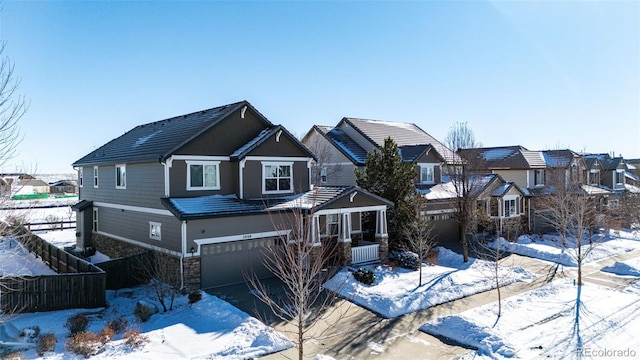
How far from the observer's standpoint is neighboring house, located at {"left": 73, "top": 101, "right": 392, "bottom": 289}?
1702 cm

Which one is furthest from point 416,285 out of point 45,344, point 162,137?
point 162,137

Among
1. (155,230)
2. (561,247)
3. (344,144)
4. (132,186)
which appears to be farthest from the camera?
(344,144)

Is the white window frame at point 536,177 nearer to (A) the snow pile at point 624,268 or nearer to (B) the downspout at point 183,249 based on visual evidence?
(A) the snow pile at point 624,268

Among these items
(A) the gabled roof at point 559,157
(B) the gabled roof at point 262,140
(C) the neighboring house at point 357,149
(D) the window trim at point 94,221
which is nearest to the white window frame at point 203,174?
(B) the gabled roof at point 262,140

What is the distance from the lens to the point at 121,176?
2250cm

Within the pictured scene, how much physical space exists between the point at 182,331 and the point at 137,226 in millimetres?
10100

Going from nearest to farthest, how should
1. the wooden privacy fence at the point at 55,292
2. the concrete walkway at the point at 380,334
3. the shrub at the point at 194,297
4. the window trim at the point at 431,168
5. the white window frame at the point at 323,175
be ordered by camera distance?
the concrete walkway at the point at 380,334 → the wooden privacy fence at the point at 55,292 → the shrub at the point at 194,297 → the window trim at the point at 431,168 → the white window frame at the point at 323,175

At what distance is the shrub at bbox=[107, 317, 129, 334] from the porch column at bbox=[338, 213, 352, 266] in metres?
9.91

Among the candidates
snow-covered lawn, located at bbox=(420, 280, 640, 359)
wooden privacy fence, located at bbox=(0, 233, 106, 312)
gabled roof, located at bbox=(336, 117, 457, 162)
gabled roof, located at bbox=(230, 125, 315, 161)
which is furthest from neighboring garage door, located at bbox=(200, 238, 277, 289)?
gabled roof, located at bbox=(336, 117, 457, 162)

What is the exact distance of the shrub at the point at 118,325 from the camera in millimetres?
12383

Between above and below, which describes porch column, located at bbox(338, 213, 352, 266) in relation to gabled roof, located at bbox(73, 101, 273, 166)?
below

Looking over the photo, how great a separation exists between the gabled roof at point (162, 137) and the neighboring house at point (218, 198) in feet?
0.31

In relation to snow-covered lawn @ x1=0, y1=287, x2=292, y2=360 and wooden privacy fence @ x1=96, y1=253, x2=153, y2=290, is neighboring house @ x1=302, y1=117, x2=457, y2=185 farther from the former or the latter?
snow-covered lawn @ x1=0, y1=287, x2=292, y2=360

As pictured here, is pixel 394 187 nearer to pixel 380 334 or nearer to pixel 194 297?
pixel 380 334
